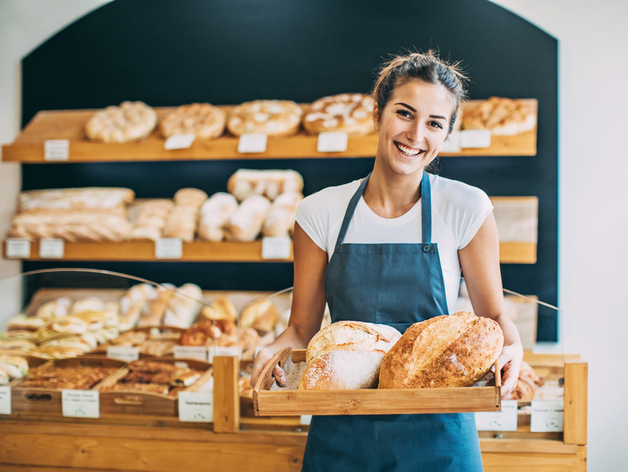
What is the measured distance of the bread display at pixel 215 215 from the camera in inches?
96.6

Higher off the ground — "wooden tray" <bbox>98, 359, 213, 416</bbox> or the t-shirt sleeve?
the t-shirt sleeve

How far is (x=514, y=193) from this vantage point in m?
2.60

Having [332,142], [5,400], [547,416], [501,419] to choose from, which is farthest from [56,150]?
[547,416]


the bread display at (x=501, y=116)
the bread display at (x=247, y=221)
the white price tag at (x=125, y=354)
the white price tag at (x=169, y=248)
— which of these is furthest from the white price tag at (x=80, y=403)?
the bread display at (x=501, y=116)

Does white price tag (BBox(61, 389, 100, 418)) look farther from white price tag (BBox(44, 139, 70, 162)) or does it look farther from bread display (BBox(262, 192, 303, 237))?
white price tag (BBox(44, 139, 70, 162))

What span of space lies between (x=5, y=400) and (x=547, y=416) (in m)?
Answer: 1.83

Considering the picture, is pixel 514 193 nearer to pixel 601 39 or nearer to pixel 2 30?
pixel 601 39

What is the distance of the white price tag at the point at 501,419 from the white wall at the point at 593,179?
1057 millimetres

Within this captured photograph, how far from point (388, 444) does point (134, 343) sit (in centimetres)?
106

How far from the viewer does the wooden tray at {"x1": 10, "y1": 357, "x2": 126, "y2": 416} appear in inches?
69.0

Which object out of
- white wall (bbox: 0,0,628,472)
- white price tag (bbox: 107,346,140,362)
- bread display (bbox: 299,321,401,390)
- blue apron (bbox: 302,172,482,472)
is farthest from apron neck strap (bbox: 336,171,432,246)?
white wall (bbox: 0,0,628,472)

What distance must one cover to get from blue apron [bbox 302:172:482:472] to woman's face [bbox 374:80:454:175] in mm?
117

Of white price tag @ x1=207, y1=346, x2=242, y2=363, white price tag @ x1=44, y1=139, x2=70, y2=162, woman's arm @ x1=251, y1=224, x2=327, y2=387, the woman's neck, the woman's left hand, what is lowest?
white price tag @ x1=207, y1=346, x2=242, y2=363

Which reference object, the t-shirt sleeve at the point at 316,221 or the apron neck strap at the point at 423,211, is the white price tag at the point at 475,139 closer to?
the apron neck strap at the point at 423,211
